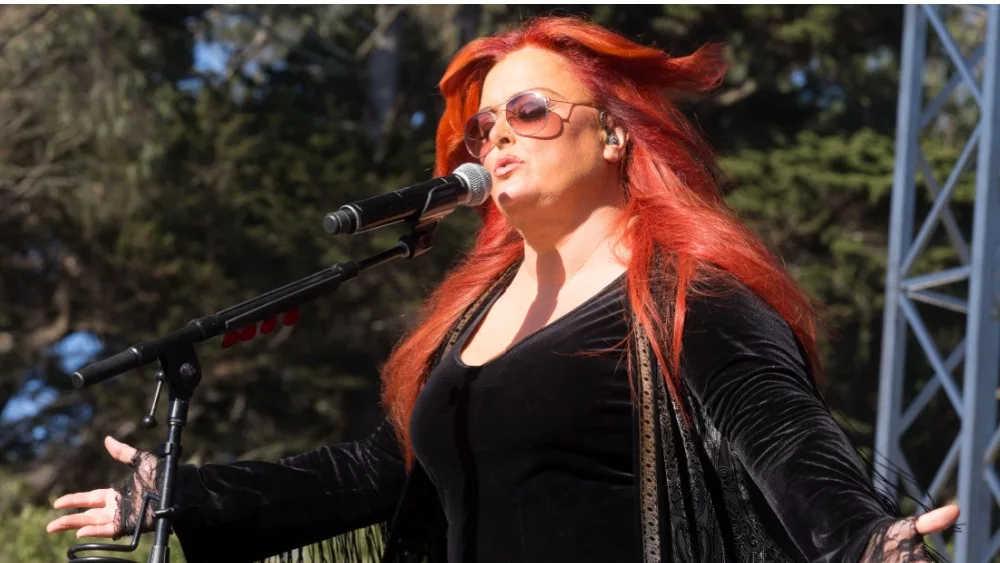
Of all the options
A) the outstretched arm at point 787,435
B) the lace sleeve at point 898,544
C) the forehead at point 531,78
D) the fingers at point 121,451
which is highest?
the forehead at point 531,78

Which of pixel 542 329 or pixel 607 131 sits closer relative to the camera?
pixel 542 329

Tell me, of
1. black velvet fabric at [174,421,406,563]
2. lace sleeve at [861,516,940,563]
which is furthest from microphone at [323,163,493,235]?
lace sleeve at [861,516,940,563]

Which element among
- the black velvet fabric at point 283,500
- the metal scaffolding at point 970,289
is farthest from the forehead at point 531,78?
the metal scaffolding at point 970,289

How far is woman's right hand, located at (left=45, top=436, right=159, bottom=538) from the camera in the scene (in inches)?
93.7

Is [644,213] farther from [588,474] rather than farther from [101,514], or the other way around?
[101,514]

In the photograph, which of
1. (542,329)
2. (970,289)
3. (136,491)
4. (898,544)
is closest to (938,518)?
(898,544)

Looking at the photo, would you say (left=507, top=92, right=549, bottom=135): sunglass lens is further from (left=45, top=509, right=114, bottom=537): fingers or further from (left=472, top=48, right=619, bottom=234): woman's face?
(left=45, top=509, right=114, bottom=537): fingers

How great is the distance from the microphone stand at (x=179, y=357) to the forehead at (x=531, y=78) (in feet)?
1.51

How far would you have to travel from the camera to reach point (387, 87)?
57.9ft

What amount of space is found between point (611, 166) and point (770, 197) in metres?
14.0

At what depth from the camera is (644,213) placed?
2.28 meters

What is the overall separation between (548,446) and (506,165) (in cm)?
51

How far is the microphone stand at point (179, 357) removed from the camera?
72.9 inches

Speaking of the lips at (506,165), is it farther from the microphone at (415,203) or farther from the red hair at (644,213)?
the red hair at (644,213)
